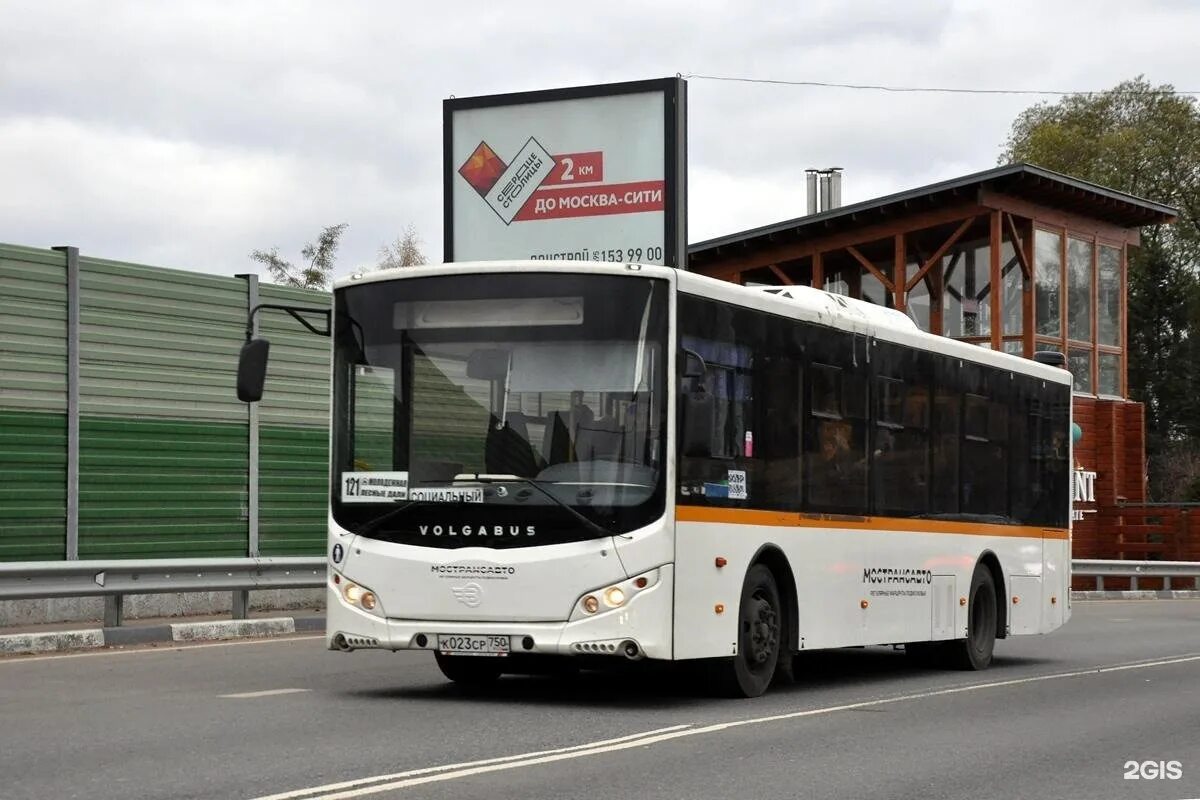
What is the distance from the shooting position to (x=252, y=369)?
11.9m

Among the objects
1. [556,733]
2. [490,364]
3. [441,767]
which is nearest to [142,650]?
[490,364]

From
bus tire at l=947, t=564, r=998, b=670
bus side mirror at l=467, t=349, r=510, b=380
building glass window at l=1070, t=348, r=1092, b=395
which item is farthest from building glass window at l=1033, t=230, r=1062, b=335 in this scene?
bus side mirror at l=467, t=349, r=510, b=380

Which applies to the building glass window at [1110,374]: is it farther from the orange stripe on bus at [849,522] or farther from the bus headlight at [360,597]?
the bus headlight at [360,597]

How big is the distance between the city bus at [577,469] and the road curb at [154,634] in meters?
4.48

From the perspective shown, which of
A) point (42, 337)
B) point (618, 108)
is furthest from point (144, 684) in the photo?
point (618, 108)

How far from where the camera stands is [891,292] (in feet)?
137

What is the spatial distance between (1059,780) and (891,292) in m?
33.2

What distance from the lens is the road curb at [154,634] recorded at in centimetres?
1611

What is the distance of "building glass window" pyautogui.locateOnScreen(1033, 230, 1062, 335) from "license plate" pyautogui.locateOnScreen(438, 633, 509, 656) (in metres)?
30.5

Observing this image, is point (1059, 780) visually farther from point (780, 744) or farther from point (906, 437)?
point (906, 437)

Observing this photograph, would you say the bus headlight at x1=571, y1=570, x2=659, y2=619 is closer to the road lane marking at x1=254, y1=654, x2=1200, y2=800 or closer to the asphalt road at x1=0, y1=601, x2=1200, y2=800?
the asphalt road at x1=0, y1=601, x2=1200, y2=800

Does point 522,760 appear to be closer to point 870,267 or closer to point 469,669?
point 469,669

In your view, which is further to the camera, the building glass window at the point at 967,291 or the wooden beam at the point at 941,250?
the building glass window at the point at 967,291

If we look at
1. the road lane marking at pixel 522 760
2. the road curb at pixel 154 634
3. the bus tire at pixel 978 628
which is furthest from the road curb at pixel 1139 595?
the road lane marking at pixel 522 760
